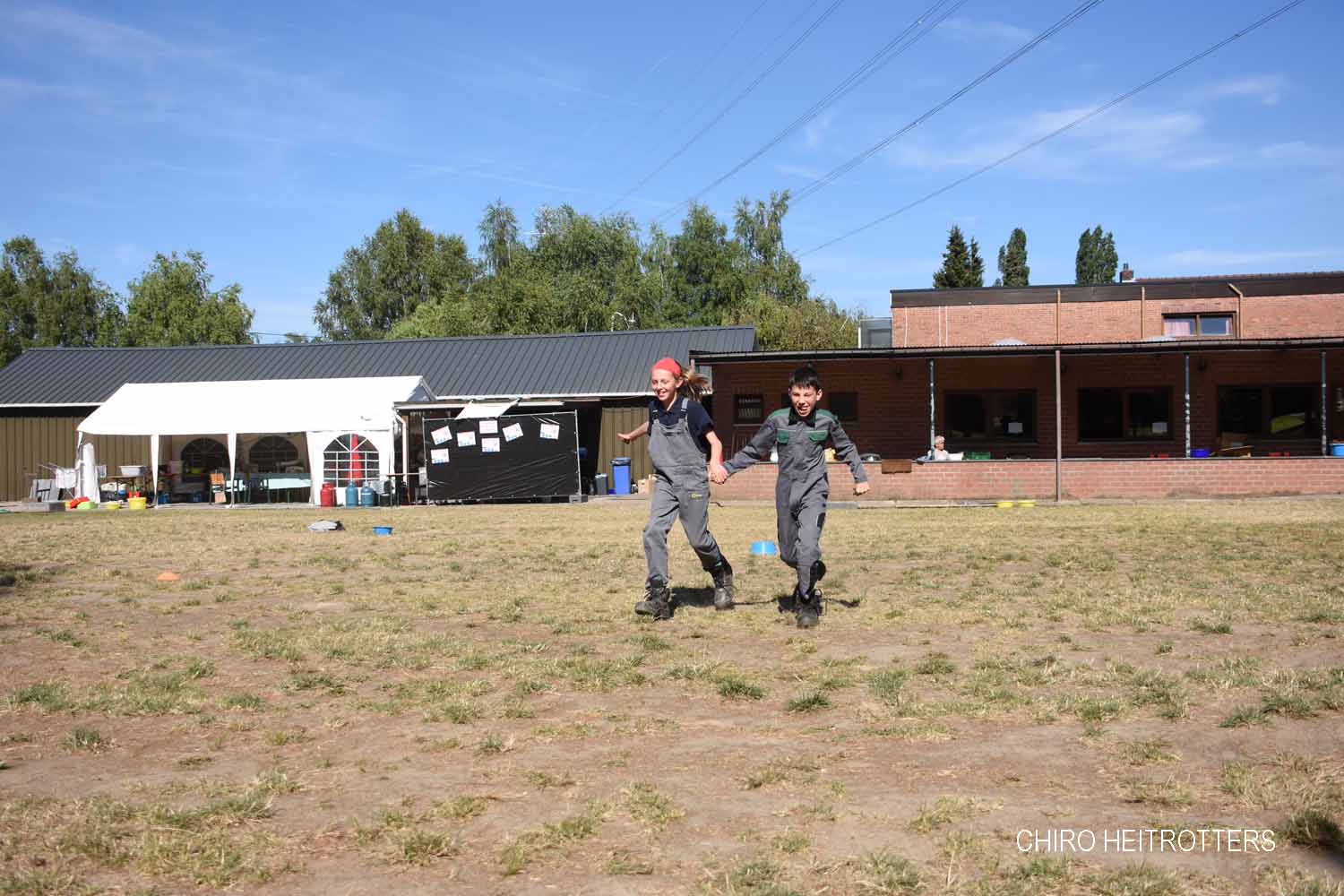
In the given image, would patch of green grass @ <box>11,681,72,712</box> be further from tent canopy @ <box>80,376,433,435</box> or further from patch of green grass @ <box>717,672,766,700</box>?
tent canopy @ <box>80,376,433,435</box>

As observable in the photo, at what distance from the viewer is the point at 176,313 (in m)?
69.4

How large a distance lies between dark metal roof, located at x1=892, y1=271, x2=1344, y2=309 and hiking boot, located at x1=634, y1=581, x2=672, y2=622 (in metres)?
27.5

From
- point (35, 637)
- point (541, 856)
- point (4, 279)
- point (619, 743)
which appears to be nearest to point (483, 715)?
point (619, 743)

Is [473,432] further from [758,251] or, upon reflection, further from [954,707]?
[758,251]

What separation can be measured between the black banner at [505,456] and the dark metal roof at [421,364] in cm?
659

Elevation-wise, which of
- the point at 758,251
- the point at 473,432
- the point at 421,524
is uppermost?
the point at 758,251

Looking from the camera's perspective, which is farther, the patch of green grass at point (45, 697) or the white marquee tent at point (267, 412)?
the white marquee tent at point (267, 412)

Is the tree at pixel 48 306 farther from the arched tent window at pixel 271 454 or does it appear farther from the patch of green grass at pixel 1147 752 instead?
the patch of green grass at pixel 1147 752

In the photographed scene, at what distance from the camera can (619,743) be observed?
4559 mm

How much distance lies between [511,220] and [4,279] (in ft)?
110

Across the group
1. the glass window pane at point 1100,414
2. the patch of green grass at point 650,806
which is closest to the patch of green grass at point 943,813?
the patch of green grass at point 650,806

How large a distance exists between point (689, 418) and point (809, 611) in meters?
1.66

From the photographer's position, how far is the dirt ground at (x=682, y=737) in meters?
3.23

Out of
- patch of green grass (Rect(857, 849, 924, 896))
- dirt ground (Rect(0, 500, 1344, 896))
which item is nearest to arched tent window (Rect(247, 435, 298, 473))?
dirt ground (Rect(0, 500, 1344, 896))
